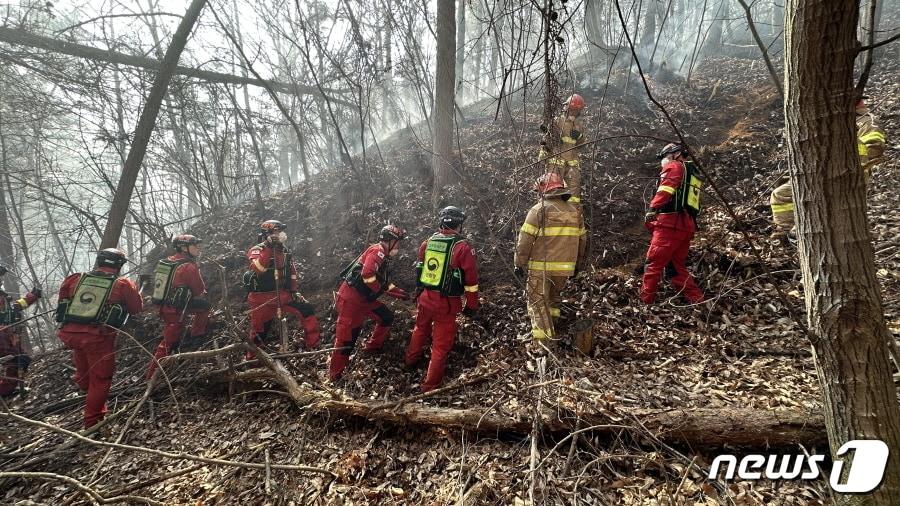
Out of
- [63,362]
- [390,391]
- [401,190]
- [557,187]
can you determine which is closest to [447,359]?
[390,391]

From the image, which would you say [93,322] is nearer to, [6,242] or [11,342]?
[11,342]

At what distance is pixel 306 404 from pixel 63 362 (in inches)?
252

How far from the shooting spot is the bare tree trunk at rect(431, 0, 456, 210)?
695 centimetres

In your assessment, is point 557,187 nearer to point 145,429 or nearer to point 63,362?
point 145,429

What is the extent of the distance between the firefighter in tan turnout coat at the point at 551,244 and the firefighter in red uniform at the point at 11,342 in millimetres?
8466

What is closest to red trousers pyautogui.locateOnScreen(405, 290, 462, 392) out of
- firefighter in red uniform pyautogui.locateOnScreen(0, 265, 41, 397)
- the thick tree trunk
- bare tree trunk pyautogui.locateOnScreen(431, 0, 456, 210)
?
Result: bare tree trunk pyautogui.locateOnScreen(431, 0, 456, 210)

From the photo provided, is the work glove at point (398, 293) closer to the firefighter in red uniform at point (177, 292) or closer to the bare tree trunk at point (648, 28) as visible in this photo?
the firefighter in red uniform at point (177, 292)

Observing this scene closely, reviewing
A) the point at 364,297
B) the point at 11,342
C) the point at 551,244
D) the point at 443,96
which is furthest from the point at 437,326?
the point at 11,342

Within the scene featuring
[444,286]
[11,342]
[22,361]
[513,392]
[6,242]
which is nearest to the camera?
[513,392]

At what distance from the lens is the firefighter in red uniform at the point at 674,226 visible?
4648 mm

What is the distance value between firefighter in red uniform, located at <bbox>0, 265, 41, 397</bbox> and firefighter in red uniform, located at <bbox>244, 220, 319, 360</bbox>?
3.88m

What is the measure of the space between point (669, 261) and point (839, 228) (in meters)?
3.41

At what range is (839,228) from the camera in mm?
1655

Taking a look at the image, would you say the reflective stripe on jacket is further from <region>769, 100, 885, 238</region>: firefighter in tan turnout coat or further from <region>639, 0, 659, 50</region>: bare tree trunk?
<region>639, 0, 659, 50</region>: bare tree trunk
